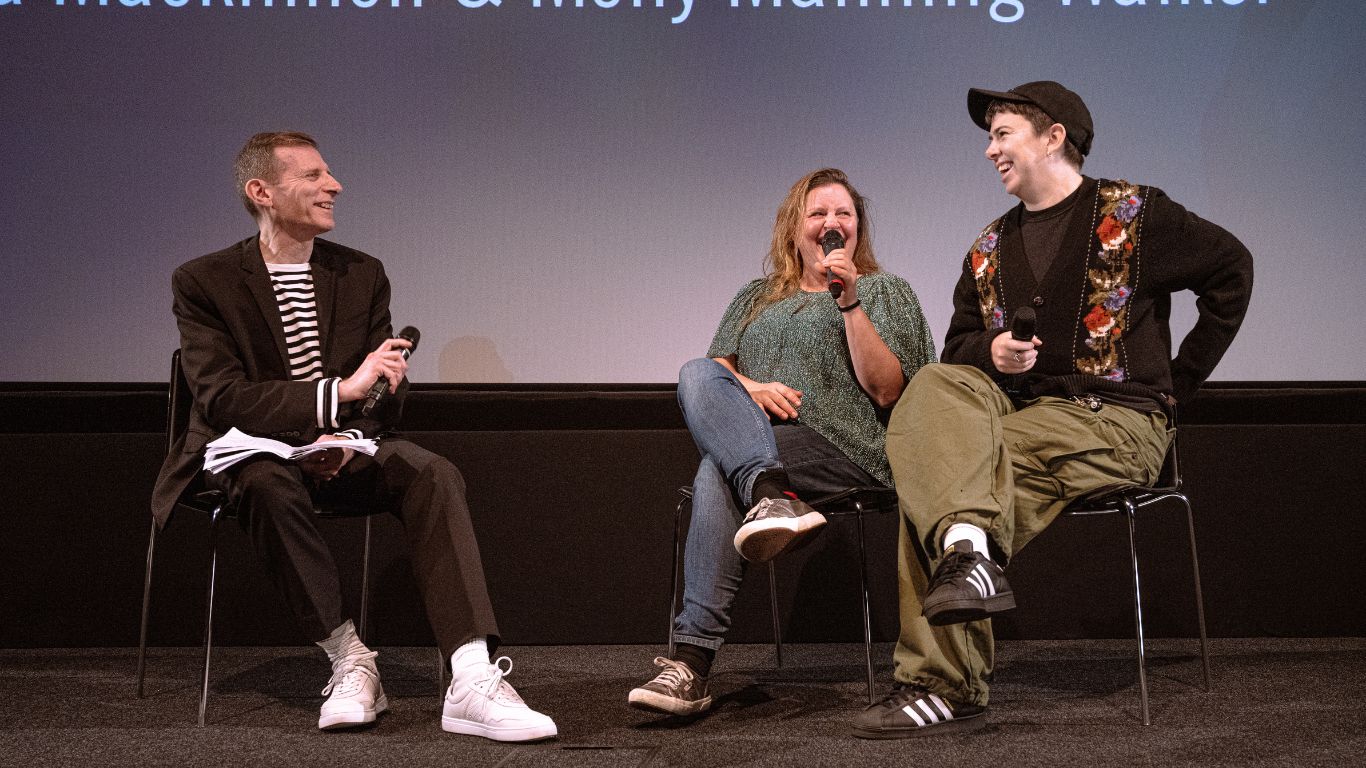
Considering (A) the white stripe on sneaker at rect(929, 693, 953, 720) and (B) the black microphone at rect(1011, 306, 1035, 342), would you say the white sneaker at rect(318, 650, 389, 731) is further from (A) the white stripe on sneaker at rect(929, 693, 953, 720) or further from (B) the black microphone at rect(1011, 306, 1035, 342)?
(B) the black microphone at rect(1011, 306, 1035, 342)

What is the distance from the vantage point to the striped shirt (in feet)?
7.69

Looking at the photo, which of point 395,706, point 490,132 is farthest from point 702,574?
point 490,132

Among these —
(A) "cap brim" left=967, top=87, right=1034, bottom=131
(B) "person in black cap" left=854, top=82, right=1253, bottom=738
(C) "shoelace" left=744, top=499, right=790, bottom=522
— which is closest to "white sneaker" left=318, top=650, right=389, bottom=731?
(C) "shoelace" left=744, top=499, right=790, bottom=522

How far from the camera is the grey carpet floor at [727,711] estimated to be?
1.71 m

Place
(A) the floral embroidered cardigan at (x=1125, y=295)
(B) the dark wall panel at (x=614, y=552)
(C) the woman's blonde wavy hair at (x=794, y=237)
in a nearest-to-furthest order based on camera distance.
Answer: (A) the floral embroidered cardigan at (x=1125, y=295) → (C) the woman's blonde wavy hair at (x=794, y=237) → (B) the dark wall panel at (x=614, y=552)

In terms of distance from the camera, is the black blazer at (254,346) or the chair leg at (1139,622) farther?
the black blazer at (254,346)

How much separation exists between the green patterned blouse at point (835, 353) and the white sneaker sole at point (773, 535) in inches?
18.0

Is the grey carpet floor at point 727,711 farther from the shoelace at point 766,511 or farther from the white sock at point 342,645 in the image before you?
the shoelace at point 766,511

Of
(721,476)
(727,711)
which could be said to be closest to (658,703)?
(727,711)

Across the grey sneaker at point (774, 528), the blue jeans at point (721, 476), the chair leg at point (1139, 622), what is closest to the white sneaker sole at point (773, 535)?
the grey sneaker at point (774, 528)

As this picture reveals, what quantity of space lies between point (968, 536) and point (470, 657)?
0.89m

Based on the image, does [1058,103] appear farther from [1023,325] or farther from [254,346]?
[254,346]

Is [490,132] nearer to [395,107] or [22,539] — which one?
[395,107]

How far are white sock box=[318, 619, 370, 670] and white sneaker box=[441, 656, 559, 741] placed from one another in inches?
9.5
